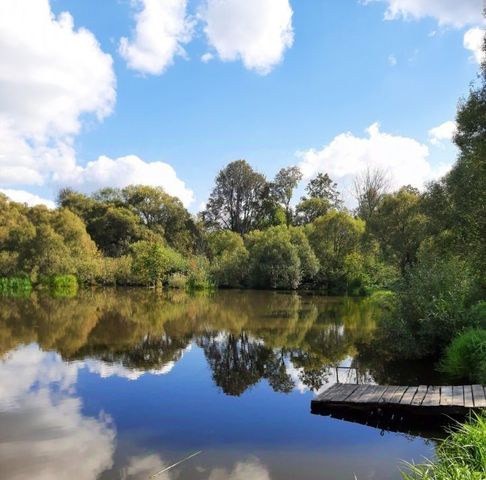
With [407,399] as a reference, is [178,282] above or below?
above

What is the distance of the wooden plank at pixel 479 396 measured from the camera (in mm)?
8182

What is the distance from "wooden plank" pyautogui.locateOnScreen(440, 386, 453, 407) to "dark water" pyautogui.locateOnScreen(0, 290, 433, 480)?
34.4 inches

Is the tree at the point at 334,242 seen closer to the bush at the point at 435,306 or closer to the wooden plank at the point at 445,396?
the bush at the point at 435,306

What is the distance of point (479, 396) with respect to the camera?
8.69m

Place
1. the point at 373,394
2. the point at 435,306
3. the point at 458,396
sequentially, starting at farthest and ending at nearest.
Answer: the point at 435,306
the point at 373,394
the point at 458,396

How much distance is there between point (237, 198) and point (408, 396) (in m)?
54.8

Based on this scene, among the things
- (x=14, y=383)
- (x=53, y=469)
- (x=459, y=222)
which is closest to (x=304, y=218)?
(x=459, y=222)

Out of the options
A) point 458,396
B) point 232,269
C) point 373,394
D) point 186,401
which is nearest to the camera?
point 458,396

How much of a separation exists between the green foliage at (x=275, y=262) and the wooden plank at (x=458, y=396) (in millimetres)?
33252

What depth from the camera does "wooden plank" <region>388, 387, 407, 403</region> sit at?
8.97 meters

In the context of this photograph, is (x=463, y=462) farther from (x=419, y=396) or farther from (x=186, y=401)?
(x=186, y=401)

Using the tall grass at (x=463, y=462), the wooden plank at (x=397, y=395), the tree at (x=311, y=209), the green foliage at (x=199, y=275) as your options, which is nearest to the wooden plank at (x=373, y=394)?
the wooden plank at (x=397, y=395)

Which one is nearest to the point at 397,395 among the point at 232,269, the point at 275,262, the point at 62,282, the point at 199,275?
the point at 275,262

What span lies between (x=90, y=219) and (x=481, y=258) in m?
50.0
